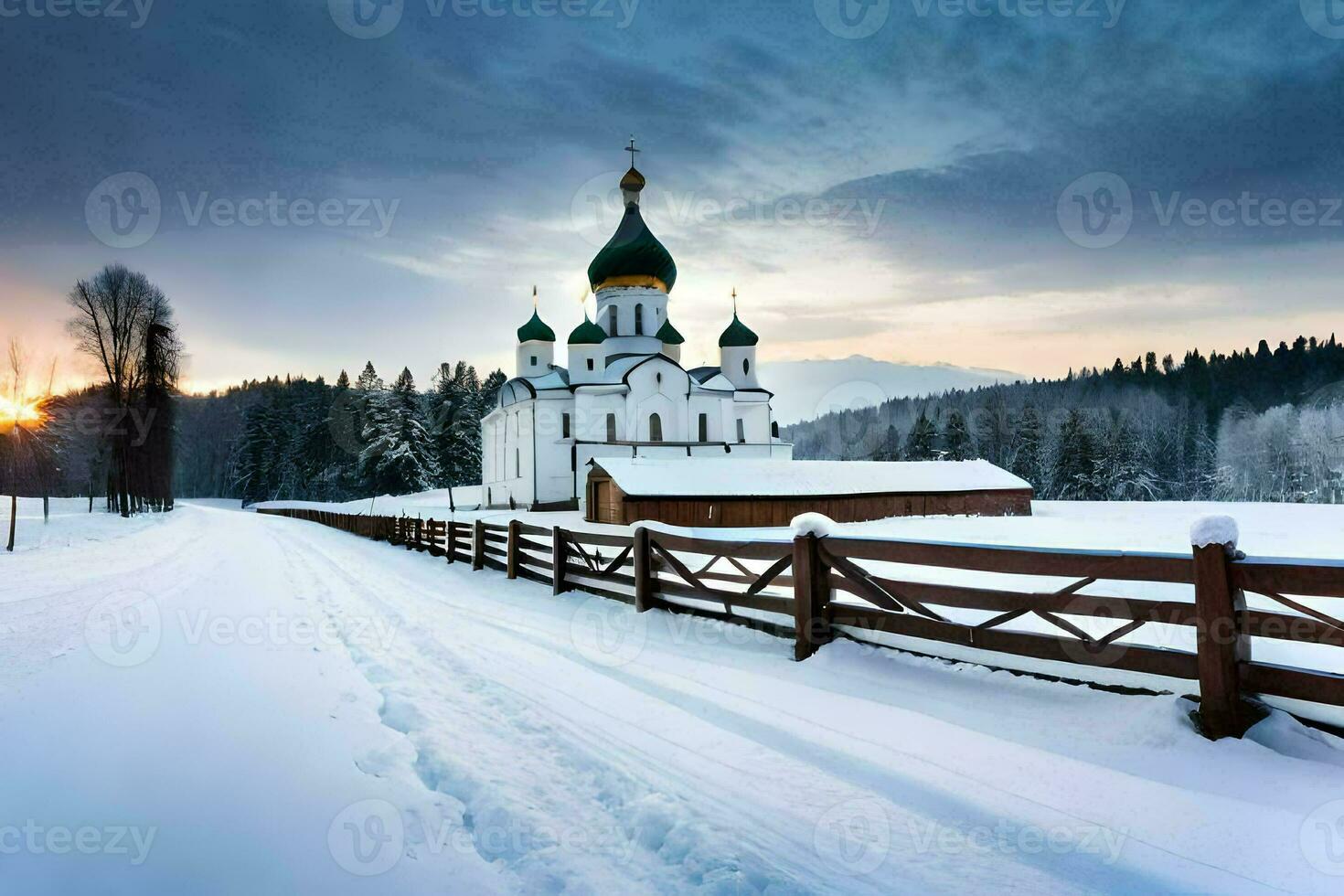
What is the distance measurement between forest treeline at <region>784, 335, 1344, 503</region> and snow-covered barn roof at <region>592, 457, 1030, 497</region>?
95.3 feet

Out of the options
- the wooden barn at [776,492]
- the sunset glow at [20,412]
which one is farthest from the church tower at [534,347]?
the sunset glow at [20,412]

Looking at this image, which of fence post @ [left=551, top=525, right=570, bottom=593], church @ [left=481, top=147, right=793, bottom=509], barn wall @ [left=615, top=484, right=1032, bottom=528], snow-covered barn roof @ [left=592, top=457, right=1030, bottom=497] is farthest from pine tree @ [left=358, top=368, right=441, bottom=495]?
fence post @ [left=551, top=525, right=570, bottom=593]

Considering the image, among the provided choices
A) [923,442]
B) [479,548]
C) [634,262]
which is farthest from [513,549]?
[923,442]

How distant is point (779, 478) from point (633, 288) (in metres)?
19.4

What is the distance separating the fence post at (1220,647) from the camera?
3885mm

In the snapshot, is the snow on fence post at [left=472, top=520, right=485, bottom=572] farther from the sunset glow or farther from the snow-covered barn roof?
the sunset glow

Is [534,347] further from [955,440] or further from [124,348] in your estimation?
[955,440]

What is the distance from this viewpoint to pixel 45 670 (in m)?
6.48

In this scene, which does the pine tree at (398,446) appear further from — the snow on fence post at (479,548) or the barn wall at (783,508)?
the snow on fence post at (479,548)

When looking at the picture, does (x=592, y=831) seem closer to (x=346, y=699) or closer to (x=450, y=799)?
(x=450, y=799)

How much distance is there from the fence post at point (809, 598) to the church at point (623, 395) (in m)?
31.6

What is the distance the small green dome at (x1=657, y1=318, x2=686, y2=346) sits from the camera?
47031 mm

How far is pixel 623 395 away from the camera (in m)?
39.8

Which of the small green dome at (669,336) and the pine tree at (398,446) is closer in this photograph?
the small green dome at (669,336)
